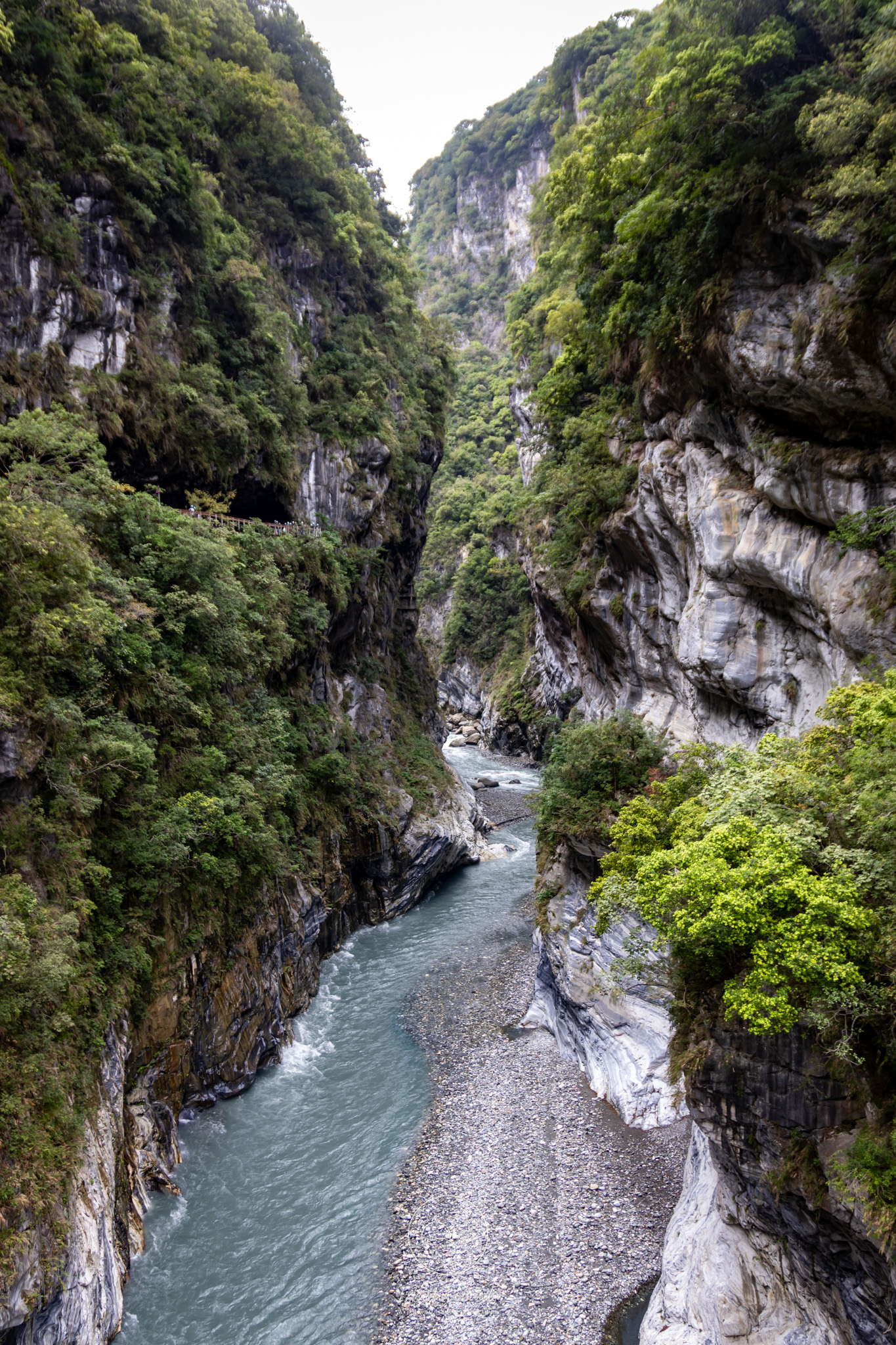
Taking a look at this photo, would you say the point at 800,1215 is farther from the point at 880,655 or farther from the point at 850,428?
the point at 850,428

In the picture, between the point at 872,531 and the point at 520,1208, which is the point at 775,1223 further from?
the point at 872,531

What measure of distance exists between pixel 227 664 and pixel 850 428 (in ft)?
46.7

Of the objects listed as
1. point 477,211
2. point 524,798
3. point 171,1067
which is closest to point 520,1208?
point 171,1067

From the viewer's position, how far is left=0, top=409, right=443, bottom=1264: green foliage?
758 cm

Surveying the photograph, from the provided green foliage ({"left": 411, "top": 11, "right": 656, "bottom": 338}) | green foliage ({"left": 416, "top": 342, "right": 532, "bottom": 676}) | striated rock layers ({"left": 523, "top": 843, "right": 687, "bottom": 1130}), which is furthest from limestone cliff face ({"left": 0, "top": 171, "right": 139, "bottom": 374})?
green foliage ({"left": 411, "top": 11, "right": 656, "bottom": 338})

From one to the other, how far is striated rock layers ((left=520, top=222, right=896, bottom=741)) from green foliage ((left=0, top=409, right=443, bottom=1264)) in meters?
10.9

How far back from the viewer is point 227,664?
51.6 feet

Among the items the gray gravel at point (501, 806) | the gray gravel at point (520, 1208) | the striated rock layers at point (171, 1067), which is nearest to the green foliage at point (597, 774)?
the gray gravel at point (520, 1208)

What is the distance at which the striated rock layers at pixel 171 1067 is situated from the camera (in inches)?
297

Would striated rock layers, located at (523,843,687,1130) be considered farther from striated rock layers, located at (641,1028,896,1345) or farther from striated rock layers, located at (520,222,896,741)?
striated rock layers, located at (520,222,896,741)

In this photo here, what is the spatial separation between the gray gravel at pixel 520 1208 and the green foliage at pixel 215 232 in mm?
18732

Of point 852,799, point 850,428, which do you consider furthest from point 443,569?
point 852,799

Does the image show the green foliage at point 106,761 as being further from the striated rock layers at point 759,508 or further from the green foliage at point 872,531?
the green foliage at point 872,531

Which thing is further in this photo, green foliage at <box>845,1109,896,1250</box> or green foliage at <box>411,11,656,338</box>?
green foliage at <box>411,11,656,338</box>
